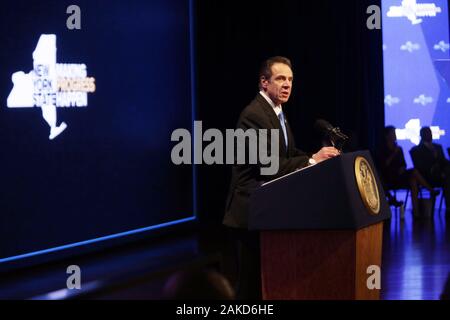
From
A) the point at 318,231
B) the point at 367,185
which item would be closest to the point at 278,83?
the point at 367,185

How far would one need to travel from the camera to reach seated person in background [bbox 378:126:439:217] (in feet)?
33.6

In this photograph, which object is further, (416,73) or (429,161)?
(416,73)

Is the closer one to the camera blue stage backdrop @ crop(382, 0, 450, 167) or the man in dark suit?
the man in dark suit

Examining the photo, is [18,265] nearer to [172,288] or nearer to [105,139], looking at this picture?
[105,139]

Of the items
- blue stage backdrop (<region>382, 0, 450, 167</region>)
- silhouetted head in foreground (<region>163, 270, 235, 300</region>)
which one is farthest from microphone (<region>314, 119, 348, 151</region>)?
blue stage backdrop (<region>382, 0, 450, 167</region>)

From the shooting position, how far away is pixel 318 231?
3.35 meters

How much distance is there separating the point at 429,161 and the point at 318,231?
7.31 metres

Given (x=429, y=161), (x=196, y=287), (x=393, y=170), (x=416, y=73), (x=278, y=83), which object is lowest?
(x=393, y=170)

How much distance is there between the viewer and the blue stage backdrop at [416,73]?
37.5 feet

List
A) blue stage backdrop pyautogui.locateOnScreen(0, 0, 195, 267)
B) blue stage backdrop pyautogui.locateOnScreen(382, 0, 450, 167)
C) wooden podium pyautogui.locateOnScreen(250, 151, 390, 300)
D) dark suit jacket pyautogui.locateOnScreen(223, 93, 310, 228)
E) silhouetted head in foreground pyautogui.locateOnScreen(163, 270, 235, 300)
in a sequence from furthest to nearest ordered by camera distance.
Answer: blue stage backdrop pyautogui.locateOnScreen(382, 0, 450, 167) < blue stage backdrop pyautogui.locateOnScreen(0, 0, 195, 267) < dark suit jacket pyautogui.locateOnScreen(223, 93, 310, 228) < wooden podium pyautogui.locateOnScreen(250, 151, 390, 300) < silhouetted head in foreground pyautogui.locateOnScreen(163, 270, 235, 300)

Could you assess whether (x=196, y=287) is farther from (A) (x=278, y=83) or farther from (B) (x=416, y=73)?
(B) (x=416, y=73)

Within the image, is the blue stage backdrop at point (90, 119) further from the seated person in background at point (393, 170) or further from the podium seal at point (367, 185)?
the podium seal at point (367, 185)

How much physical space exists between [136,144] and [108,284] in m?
7.01

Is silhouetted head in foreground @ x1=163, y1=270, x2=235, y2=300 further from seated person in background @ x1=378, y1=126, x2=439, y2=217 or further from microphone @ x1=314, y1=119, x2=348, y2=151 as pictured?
seated person in background @ x1=378, y1=126, x2=439, y2=217
